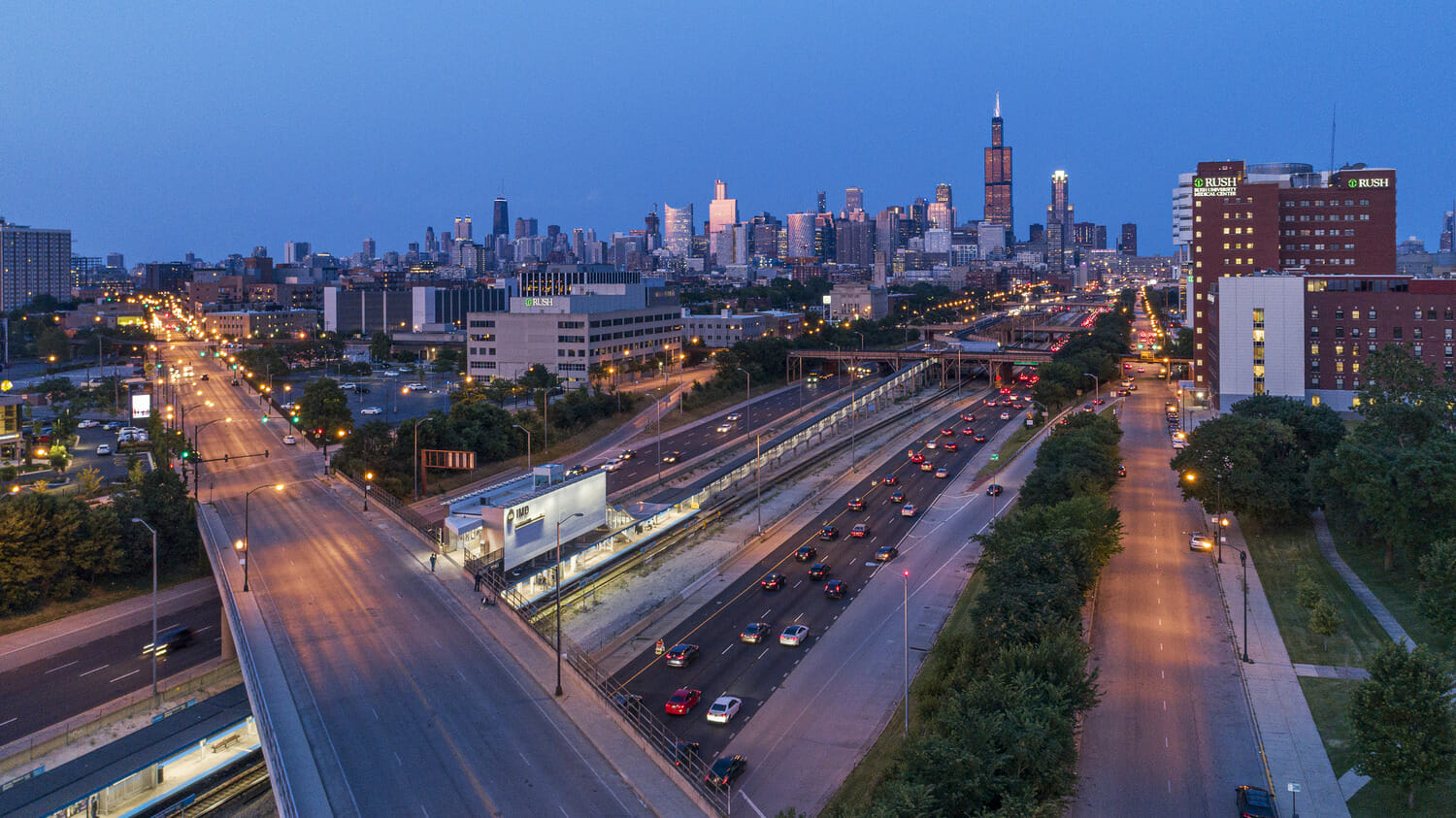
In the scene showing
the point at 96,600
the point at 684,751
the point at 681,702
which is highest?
the point at 96,600

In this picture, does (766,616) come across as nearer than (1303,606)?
No

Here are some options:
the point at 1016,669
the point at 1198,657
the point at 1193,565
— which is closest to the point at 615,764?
the point at 1016,669

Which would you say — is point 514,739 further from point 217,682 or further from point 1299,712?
point 1299,712

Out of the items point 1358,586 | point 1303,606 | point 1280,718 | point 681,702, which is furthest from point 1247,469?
point 681,702

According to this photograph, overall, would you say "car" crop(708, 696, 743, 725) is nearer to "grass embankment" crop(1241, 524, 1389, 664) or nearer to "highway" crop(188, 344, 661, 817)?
"highway" crop(188, 344, 661, 817)

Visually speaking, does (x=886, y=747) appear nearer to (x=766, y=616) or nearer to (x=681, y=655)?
(x=681, y=655)

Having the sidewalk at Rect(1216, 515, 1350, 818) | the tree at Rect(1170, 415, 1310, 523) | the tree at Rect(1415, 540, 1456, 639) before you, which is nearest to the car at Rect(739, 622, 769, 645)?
the sidewalk at Rect(1216, 515, 1350, 818)
